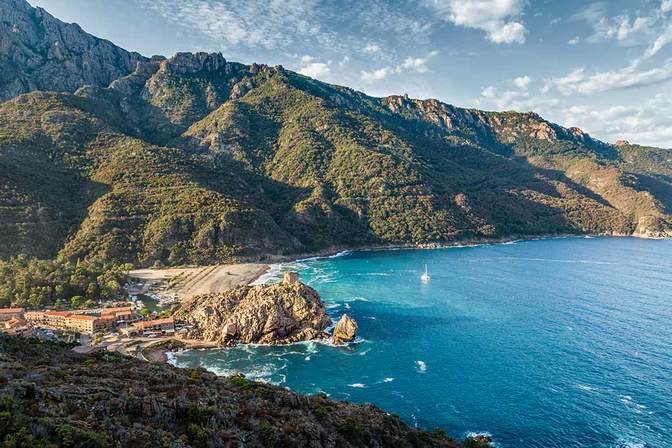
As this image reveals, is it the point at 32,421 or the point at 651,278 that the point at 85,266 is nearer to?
the point at 32,421

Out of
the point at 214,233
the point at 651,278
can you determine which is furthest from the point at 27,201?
the point at 651,278

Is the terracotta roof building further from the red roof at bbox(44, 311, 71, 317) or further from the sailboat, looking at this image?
the sailboat

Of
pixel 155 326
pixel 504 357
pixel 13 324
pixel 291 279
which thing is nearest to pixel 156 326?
pixel 155 326

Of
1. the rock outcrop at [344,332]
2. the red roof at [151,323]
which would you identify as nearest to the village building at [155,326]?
the red roof at [151,323]

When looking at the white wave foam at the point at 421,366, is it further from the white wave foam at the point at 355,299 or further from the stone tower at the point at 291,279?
the white wave foam at the point at 355,299

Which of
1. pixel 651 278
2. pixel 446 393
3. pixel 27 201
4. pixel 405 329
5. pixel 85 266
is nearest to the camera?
pixel 446 393

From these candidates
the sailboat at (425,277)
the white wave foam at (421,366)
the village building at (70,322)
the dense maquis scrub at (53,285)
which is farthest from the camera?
the sailboat at (425,277)

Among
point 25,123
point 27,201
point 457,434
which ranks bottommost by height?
point 457,434

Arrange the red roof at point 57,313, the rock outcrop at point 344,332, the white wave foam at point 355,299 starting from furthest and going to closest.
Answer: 1. the white wave foam at point 355,299
2. the red roof at point 57,313
3. the rock outcrop at point 344,332
